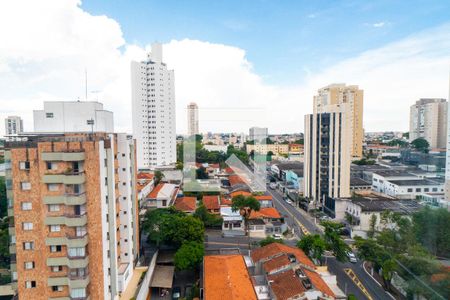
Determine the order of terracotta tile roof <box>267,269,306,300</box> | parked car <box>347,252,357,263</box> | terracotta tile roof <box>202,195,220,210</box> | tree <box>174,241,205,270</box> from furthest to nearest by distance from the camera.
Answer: terracotta tile roof <box>202,195,220,210</box> < parked car <box>347,252,357,263</box> < tree <box>174,241,205,270</box> < terracotta tile roof <box>267,269,306,300</box>

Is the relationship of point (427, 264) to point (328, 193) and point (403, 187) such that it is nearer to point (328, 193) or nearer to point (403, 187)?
point (328, 193)

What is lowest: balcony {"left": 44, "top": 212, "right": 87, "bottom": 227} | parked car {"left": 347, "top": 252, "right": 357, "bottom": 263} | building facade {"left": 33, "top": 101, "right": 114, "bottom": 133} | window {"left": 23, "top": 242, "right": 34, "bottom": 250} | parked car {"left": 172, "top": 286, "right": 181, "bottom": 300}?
parked car {"left": 172, "top": 286, "right": 181, "bottom": 300}

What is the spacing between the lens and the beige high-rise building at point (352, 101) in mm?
28889

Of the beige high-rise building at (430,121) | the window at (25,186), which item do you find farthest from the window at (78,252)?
the beige high-rise building at (430,121)

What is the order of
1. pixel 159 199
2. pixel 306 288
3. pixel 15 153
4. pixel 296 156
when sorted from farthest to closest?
pixel 296 156 → pixel 159 199 → pixel 306 288 → pixel 15 153

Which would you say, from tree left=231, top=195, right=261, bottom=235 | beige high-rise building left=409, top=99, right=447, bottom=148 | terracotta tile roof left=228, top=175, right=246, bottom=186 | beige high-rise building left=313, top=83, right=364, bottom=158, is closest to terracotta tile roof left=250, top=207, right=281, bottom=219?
tree left=231, top=195, right=261, bottom=235

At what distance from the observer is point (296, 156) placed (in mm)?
33438

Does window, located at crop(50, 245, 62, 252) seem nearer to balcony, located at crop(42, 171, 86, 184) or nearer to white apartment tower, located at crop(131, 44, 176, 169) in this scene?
balcony, located at crop(42, 171, 86, 184)

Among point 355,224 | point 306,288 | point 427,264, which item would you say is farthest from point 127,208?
point 355,224

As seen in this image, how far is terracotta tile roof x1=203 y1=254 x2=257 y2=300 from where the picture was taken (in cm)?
666

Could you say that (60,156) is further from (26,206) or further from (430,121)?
(430,121)

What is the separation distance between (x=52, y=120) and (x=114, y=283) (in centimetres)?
457

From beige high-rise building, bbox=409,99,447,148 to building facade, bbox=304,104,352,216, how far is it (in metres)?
3.55

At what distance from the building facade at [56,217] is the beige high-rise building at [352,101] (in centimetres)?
2526
